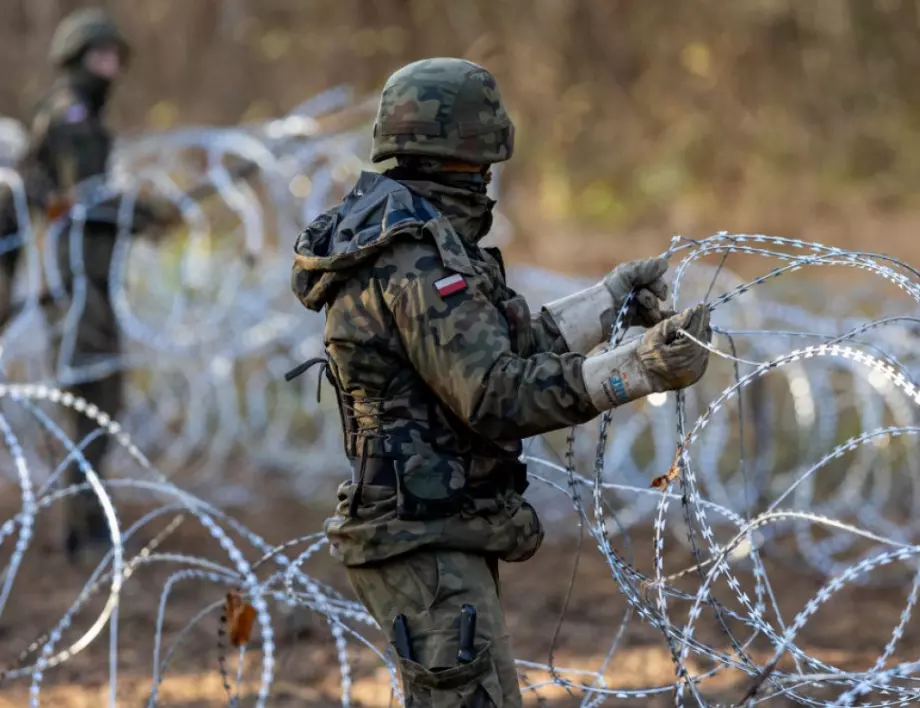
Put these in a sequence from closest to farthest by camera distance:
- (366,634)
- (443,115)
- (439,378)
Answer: (439,378) → (443,115) → (366,634)

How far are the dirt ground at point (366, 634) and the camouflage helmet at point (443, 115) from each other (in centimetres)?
210

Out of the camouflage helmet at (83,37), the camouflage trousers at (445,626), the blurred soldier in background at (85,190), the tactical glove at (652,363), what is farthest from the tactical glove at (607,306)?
the camouflage helmet at (83,37)

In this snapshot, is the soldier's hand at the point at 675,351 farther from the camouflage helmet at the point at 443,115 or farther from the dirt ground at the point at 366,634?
the dirt ground at the point at 366,634

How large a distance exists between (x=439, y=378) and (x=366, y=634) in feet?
11.0

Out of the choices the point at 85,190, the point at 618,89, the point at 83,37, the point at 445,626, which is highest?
the point at 618,89

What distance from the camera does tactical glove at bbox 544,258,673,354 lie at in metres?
3.24

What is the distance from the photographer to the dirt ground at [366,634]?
5254 millimetres

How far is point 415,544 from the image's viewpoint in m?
3.00

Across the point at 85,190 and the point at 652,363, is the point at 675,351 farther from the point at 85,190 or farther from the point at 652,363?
the point at 85,190

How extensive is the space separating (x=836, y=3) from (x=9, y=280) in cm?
1412

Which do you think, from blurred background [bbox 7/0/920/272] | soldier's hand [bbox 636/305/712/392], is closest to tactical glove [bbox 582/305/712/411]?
soldier's hand [bbox 636/305/712/392]

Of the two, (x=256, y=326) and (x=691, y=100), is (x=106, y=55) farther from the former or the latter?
(x=691, y=100)

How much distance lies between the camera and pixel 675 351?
277 cm

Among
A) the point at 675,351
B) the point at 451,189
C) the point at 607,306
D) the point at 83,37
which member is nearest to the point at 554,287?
the point at 83,37
